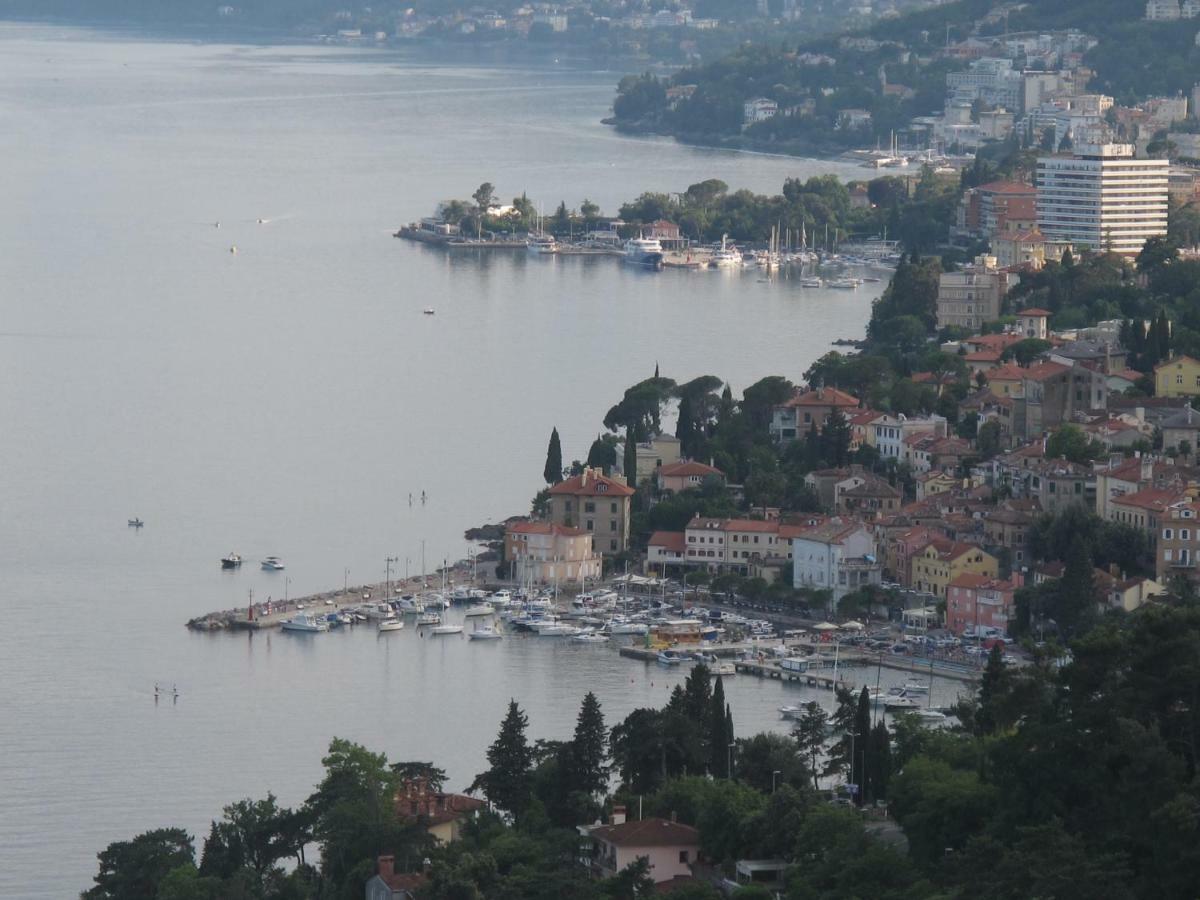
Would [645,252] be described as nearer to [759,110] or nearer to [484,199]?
[484,199]

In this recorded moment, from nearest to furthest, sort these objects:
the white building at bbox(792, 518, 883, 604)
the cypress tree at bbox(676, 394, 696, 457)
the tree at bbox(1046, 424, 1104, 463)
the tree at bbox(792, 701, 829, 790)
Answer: the tree at bbox(792, 701, 829, 790) → the white building at bbox(792, 518, 883, 604) → the tree at bbox(1046, 424, 1104, 463) → the cypress tree at bbox(676, 394, 696, 457)

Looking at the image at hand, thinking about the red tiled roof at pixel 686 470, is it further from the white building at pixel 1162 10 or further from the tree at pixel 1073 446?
the white building at pixel 1162 10

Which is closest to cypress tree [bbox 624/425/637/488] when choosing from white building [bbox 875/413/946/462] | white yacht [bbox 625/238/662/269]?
white building [bbox 875/413/946/462]

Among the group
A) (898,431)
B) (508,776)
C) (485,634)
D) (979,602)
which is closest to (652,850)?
(508,776)

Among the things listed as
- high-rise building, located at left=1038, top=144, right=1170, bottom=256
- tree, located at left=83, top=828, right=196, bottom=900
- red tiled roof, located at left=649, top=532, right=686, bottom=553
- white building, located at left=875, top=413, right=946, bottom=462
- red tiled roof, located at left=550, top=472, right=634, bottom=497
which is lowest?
tree, located at left=83, top=828, right=196, bottom=900

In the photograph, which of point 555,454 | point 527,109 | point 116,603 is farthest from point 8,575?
point 527,109

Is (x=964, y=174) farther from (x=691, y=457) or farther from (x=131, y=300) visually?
(x=691, y=457)

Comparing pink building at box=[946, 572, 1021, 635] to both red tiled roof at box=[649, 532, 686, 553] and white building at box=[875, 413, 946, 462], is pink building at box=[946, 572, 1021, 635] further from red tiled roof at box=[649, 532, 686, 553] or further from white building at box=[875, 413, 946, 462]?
white building at box=[875, 413, 946, 462]
